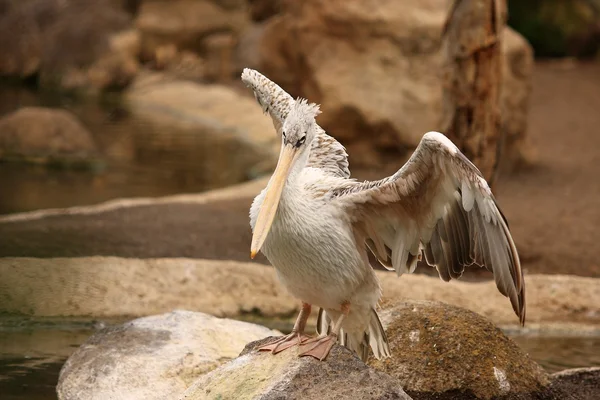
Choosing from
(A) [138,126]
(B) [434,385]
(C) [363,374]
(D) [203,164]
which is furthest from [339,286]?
(A) [138,126]

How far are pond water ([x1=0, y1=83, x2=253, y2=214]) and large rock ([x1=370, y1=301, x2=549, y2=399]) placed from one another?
5644 millimetres

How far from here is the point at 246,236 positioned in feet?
27.1

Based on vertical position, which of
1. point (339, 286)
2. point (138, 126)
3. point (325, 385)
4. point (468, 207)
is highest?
point (468, 207)

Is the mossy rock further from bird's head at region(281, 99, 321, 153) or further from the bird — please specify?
bird's head at region(281, 99, 321, 153)

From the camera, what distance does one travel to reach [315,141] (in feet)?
15.6

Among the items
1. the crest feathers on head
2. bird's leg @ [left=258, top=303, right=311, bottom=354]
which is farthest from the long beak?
bird's leg @ [left=258, top=303, right=311, bottom=354]

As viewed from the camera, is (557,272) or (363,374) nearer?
(363,374)

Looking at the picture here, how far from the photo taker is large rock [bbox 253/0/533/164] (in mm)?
11375

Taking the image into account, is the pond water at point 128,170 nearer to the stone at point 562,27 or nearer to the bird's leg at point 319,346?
the bird's leg at point 319,346

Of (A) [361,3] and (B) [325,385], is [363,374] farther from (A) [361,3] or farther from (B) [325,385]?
(A) [361,3]

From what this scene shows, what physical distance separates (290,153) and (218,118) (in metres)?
12.2

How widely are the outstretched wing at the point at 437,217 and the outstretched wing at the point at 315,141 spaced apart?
0.41 metres

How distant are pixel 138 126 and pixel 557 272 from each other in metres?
9.30

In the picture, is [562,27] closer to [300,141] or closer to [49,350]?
[49,350]
